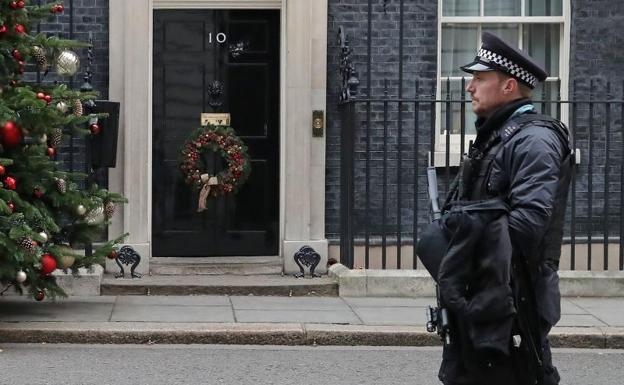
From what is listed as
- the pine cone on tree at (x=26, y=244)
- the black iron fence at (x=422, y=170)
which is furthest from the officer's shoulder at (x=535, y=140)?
the black iron fence at (x=422, y=170)

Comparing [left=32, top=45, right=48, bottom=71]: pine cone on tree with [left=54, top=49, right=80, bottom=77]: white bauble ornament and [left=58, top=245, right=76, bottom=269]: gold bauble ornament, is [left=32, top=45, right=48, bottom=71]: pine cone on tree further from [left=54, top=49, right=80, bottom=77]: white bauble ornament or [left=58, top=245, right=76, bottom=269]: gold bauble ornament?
[left=58, top=245, right=76, bottom=269]: gold bauble ornament

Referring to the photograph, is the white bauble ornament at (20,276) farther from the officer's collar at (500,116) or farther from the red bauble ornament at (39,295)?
the officer's collar at (500,116)

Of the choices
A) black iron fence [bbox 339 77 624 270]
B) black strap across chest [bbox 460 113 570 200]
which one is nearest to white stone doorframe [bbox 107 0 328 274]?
black iron fence [bbox 339 77 624 270]

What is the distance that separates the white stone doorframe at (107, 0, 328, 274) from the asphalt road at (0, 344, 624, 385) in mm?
2607

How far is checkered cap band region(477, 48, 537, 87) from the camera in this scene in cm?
435

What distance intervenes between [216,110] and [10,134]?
3.13 meters

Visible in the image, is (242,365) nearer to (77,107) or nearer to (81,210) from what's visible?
(81,210)

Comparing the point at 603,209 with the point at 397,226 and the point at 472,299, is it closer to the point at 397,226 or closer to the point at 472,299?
the point at 397,226

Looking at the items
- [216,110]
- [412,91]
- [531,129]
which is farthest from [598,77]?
[531,129]

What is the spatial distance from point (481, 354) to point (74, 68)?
5.99 metres

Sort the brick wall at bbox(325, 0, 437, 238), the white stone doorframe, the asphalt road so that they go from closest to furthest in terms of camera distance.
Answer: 1. the asphalt road
2. the white stone doorframe
3. the brick wall at bbox(325, 0, 437, 238)

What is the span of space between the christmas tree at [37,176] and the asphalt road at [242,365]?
0.71 meters

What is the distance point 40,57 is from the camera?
29.1 feet

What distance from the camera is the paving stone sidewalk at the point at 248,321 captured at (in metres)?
8.38
